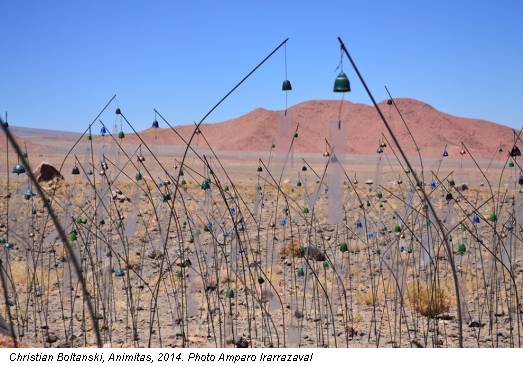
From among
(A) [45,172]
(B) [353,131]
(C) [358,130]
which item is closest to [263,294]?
(A) [45,172]

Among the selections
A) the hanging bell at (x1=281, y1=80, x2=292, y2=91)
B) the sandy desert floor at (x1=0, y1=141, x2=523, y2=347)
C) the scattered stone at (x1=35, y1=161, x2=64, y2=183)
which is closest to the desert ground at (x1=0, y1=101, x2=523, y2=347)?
the sandy desert floor at (x1=0, y1=141, x2=523, y2=347)

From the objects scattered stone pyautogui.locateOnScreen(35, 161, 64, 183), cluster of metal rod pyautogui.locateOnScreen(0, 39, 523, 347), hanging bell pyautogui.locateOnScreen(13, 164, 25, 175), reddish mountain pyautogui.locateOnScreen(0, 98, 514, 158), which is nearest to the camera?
cluster of metal rod pyautogui.locateOnScreen(0, 39, 523, 347)

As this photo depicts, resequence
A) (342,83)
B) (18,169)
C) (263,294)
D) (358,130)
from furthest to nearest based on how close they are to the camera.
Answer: (358,130) < (263,294) < (18,169) < (342,83)

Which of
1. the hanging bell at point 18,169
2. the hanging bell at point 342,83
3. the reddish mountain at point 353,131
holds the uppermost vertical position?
the reddish mountain at point 353,131

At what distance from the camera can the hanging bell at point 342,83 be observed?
352 centimetres

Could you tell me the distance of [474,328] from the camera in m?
5.67

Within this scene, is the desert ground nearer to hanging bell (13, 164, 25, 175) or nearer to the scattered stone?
hanging bell (13, 164, 25, 175)

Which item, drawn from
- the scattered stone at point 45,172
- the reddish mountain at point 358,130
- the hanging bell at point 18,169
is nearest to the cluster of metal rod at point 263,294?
the hanging bell at point 18,169

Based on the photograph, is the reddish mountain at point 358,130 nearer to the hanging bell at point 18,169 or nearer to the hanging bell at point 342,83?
the hanging bell at point 18,169

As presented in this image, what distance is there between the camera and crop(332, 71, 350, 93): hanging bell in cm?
352

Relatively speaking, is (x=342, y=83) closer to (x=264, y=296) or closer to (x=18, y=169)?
Result: (x=264, y=296)

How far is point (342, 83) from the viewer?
3.55m
